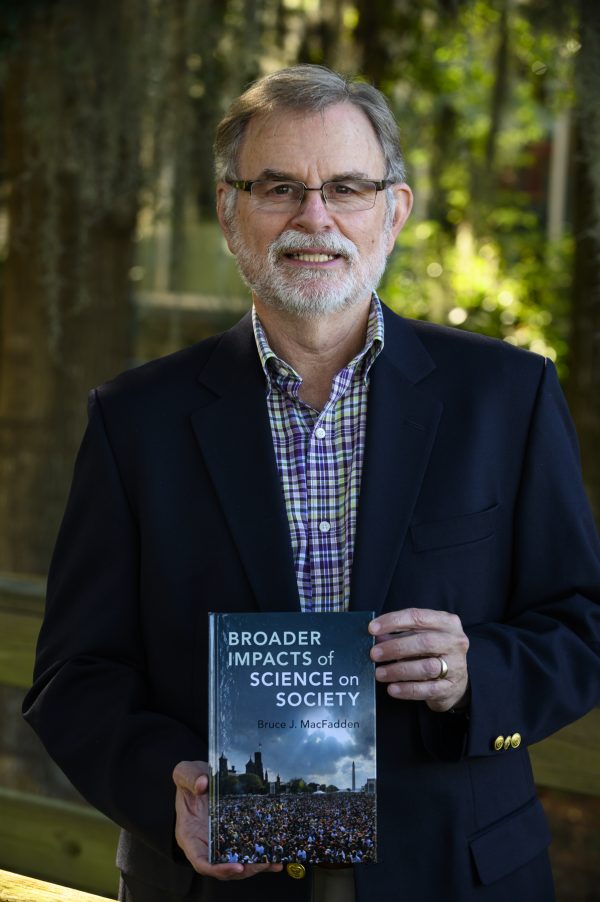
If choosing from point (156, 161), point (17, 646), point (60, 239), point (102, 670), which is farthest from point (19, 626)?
point (156, 161)

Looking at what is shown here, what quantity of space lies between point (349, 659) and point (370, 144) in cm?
81

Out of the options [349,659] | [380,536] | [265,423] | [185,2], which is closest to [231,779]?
Answer: [349,659]

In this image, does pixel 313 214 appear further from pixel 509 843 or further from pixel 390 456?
pixel 509 843

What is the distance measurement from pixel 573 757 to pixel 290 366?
1.09 m

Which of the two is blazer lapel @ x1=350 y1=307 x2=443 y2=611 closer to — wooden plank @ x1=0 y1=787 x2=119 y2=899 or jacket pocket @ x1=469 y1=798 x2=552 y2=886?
jacket pocket @ x1=469 y1=798 x2=552 y2=886

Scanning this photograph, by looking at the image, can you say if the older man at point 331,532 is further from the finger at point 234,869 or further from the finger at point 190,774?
the finger at point 234,869

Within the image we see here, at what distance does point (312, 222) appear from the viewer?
5.69ft

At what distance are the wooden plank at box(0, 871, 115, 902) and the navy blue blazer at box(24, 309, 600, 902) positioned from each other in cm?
11

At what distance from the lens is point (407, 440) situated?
68.3 inches

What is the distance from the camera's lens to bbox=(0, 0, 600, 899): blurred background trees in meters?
3.62

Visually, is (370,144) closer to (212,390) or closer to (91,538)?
(212,390)

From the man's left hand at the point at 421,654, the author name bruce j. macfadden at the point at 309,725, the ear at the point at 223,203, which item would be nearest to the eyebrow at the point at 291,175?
the ear at the point at 223,203

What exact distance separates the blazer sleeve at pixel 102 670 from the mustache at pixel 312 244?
14.7 inches

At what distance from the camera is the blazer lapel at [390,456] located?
5.42ft
